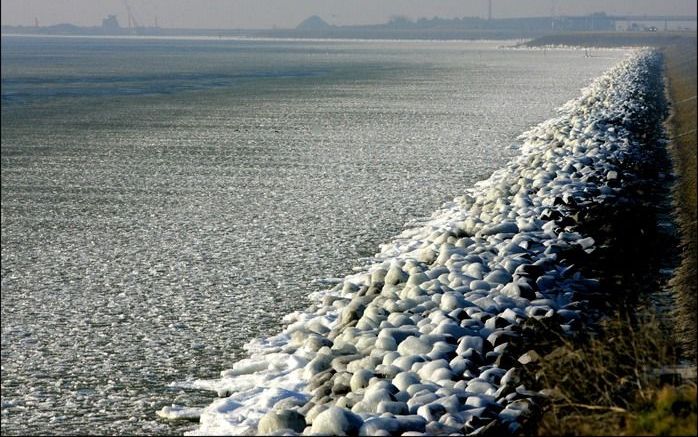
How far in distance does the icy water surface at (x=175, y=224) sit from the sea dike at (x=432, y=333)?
10.6 inches

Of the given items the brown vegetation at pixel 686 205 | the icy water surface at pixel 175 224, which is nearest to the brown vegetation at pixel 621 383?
the brown vegetation at pixel 686 205

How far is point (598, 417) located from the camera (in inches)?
140

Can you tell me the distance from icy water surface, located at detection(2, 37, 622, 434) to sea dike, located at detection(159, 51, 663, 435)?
0.27 meters

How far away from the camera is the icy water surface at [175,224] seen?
4.97 metres

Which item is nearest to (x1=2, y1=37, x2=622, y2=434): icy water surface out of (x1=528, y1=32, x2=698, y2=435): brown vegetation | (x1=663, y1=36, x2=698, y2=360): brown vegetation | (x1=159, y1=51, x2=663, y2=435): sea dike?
(x1=159, y1=51, x2=663, y2=435): sea dike

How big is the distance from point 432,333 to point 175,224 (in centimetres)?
408

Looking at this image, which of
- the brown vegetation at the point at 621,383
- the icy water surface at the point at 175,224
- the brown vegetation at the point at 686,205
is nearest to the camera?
the brown vegetation at the point at 621,383

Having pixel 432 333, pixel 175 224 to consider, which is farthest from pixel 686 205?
pixel 432 333

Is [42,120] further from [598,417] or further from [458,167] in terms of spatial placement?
[598,417]

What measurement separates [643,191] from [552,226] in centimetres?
252

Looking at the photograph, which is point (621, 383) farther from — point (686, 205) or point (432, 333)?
point (686, 205)

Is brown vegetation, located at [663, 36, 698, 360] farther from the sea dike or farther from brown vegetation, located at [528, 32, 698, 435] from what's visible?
the sea dike

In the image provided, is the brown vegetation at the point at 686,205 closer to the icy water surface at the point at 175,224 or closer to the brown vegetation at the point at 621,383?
the brown vegetation at the point at 621,383

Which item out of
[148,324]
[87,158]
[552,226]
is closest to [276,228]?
[552,226]
